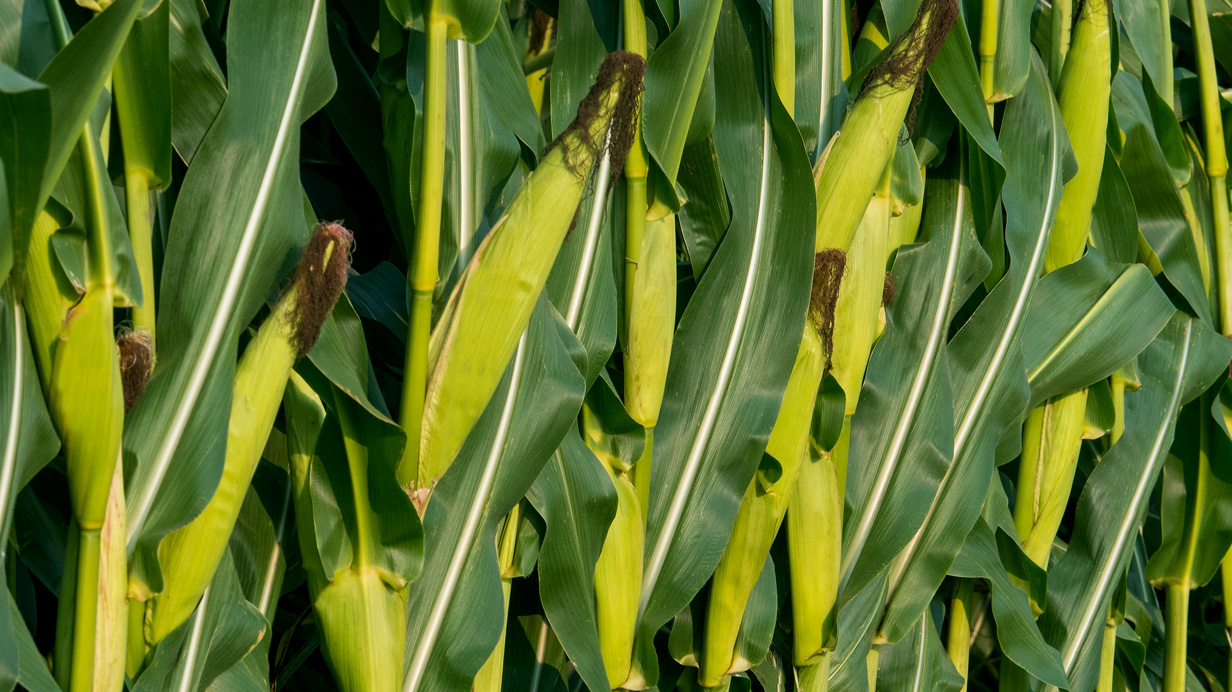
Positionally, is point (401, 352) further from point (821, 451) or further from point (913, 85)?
point (913, 85)

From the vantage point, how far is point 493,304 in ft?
2.06

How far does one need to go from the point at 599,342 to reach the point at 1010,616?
53 centimetres

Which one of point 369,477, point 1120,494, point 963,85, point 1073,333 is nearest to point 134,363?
point 369,477

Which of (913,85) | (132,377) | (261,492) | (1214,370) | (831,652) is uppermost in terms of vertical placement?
(913,85)

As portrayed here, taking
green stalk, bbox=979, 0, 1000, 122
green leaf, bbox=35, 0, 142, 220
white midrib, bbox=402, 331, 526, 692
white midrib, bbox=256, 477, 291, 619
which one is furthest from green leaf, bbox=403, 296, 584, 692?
green stalk, bbox=979, 0, 1000, 122

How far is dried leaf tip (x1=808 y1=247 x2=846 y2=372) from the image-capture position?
0.78m

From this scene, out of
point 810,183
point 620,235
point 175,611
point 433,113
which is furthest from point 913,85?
point 175,611

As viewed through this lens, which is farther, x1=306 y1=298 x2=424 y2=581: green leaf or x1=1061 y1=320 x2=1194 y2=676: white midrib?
x1=1061 y1=320 x2=1194 y2=676: white midrib

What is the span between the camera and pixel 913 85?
0.80m

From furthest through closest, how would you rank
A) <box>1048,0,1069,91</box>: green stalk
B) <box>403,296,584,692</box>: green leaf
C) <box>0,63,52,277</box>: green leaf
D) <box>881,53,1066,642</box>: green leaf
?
<box>1048,0,1069,91</box>: green stalk, <box>881,53,1066,642</box>: green leaf, <box>403,296,584,692</box>: green leaf, <box>0,63,52,277</box>: green leaf

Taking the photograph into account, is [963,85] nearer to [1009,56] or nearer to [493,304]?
[1009,56]

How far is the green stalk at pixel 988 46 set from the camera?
0.91 meters

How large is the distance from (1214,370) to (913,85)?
1.86 ft

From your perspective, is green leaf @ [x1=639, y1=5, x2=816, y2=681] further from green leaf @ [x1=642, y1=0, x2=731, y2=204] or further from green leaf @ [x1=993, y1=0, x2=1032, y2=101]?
green leaf @ [x1=993, y1=0, x2=1032, y2=101]
